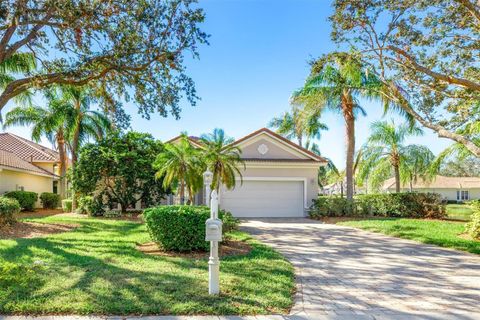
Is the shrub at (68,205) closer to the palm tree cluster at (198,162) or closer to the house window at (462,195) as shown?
the palm tree cluster at (198,162)

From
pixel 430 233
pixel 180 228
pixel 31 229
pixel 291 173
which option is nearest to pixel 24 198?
pixel 31 229

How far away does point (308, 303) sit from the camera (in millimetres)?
5539

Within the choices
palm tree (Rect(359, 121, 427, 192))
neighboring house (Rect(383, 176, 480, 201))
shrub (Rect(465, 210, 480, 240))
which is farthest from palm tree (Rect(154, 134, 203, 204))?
neighboring house (Rect(383, 176, 480, 201))

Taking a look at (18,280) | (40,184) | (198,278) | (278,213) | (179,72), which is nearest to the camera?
(18,280)

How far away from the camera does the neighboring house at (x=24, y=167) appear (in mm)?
22020

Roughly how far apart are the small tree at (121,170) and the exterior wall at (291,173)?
5266 millimetres

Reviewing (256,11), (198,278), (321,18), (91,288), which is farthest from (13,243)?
(321,18)

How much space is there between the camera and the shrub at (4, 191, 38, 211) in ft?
69.7

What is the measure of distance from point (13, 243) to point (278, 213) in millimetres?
14080

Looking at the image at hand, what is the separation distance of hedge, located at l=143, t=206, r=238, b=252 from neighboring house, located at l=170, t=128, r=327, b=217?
467 inches

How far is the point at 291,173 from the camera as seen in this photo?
843 inches

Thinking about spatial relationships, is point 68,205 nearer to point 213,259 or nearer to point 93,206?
point 93,206

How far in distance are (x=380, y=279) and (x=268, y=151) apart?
15118 mm

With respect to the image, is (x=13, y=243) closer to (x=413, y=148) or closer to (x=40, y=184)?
(x=40, y=184)
